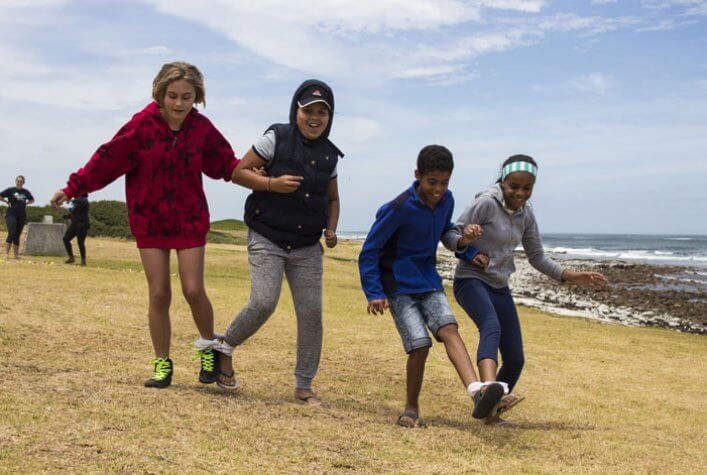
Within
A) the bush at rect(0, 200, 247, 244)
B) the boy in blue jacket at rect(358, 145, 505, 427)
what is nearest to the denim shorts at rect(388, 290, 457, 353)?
the boy in blue jacket at rect(358, 145, 505, 427)

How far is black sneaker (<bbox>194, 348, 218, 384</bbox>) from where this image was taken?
5.79 metres

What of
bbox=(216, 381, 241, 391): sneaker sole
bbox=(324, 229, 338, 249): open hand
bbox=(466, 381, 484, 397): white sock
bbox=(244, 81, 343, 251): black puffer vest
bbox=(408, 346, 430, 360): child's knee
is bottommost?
bbox=(216, 381, 241, 391): sneaker sole

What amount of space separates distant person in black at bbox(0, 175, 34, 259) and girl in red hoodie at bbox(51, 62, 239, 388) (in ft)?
45.4

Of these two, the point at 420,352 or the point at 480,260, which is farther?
the point at 480,260

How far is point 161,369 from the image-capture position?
5.64m

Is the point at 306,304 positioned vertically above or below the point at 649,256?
above

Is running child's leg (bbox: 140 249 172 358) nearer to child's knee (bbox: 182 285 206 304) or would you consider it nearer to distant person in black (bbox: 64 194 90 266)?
child's knee (bbox: 182 285 206 304)

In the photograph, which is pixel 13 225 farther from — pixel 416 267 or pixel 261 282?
pixel 416 267

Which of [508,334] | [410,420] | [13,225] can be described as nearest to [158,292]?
[410,420]

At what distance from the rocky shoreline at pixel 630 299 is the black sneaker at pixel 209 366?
46.8 feet

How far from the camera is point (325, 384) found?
22.4 ft

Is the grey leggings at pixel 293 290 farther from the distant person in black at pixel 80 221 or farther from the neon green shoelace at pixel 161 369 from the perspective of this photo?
the distant person in black at pixel 80 221

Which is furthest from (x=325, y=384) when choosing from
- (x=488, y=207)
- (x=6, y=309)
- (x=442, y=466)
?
(x=6, y=309)

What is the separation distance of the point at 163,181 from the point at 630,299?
23.0 metres
